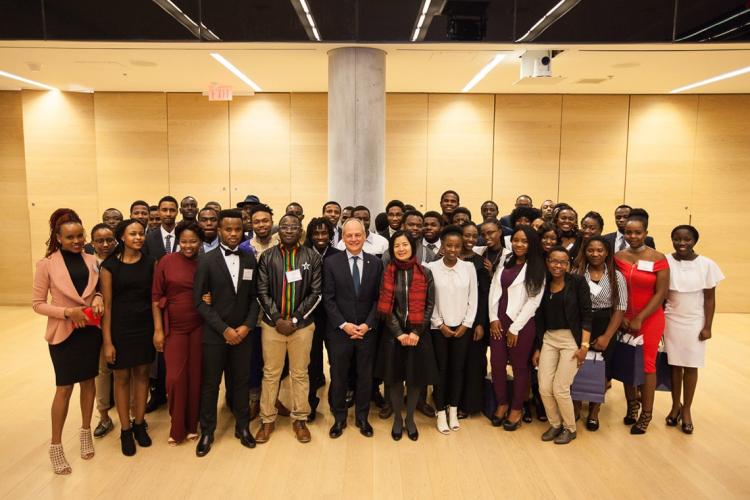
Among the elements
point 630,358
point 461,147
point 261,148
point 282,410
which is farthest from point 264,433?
point 461,147

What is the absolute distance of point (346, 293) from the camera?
4062mm

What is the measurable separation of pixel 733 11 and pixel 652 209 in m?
4.05

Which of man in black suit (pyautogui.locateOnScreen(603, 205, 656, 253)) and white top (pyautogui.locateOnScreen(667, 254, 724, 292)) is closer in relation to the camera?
white top (pyautogui.locateOnScreen(667, 254, 724, 292))

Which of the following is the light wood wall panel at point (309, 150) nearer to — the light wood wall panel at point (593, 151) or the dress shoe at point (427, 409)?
the light wood wall panel at point (593, 151)

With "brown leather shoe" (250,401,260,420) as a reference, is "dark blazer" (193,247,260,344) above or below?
above

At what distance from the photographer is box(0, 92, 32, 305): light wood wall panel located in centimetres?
886

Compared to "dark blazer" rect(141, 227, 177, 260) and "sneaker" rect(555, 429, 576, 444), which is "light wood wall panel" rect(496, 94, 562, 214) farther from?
"dark blazer" rect(141, 227, 177, 260)

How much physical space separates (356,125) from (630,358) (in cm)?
384

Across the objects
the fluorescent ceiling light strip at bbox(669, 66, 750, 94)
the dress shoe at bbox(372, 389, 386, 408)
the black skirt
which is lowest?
the dress shoe at bbox(372, 389, 386, 408)

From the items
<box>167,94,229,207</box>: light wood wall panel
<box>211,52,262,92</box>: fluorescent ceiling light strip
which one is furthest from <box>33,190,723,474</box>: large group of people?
<box>167,94,229,207</box>: light wood wall panel

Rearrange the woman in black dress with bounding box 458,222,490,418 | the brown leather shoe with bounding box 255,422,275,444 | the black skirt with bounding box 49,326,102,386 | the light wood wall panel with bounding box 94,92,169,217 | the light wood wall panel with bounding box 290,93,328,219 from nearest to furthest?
the black skirt with bounding box 49,326,102,386, the brown leather shoe with bounding box 255,422,275,444, the woman in black dress with bounding box 458,222,490,418, the light wood wall panel with bounding box 94,92,169,217, the light wood wall panel with bounding box 290,93,328,219

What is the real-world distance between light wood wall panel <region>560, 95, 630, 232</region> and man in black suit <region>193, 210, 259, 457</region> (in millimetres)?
6562

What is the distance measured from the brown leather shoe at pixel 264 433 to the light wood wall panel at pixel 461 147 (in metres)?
5.39

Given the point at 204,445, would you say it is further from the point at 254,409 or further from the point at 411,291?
the point at 411,291
